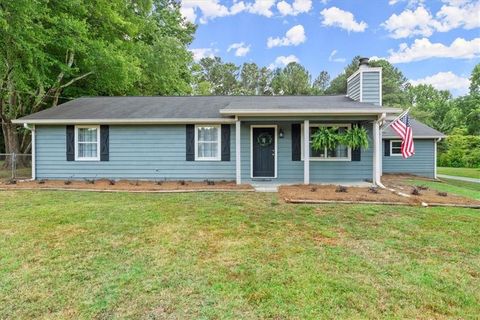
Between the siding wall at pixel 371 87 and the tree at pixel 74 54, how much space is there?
9954 millimetres

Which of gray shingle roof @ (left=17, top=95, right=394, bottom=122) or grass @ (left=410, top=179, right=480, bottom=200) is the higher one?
gray shingle roof @ (left=17, top=95, right=394, bottom=122)

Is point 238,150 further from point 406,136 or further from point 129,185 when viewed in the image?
point 406,136

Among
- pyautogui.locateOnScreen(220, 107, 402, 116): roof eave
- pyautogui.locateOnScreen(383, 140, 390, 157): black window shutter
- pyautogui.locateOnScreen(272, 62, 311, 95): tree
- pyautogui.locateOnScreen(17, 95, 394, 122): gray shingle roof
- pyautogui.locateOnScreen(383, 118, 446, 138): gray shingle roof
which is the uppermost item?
pyautogui.locateOnScreen(272, 62, 311, 95): tree

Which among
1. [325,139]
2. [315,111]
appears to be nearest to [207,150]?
[315,111]

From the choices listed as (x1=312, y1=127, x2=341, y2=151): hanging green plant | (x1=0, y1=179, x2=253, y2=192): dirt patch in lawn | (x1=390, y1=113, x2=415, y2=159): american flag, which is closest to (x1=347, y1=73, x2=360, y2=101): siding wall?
(x1=390, y1=113, x2=415, y2=159): american flag

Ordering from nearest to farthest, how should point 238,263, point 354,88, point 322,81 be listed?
1. point 238,263
2. point 354,88
3. point 322,81

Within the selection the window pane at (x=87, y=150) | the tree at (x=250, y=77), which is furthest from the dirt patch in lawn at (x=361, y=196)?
the tree at (x=250, y=77)

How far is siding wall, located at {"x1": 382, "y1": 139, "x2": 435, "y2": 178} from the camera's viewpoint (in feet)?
49.1

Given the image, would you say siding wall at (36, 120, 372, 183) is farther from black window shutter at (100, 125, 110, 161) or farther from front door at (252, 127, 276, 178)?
front door at (252, 127, 276, 178)

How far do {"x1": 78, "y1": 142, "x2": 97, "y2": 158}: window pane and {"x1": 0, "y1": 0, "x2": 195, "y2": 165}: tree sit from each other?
12.0 feet

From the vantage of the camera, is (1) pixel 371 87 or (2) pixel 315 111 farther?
(1) pixel 371 87

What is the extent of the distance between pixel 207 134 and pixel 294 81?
1247 inches

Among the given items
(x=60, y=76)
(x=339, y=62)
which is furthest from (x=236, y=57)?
(x=60, y=76)

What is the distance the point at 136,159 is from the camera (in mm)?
10312
